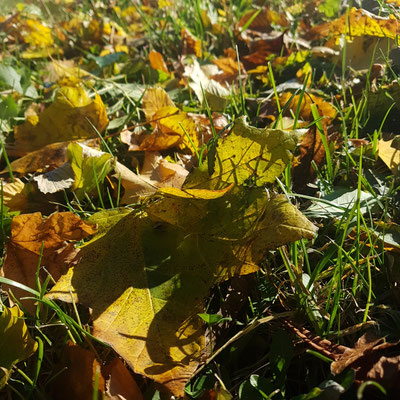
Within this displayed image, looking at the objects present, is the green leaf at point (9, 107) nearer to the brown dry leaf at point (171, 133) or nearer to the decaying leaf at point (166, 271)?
the brown dry leaf at point (171, 133)

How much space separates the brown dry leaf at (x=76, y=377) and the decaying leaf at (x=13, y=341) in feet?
0.27

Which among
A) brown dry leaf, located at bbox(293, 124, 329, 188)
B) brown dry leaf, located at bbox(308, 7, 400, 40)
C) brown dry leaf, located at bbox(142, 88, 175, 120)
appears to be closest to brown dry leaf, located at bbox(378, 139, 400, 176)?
brown dry leaf, located at bbox(293, 124, 329, 188)

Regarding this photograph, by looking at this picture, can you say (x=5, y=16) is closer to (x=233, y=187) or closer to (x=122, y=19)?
(x=122, y=19)

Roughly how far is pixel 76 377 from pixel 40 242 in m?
0.40

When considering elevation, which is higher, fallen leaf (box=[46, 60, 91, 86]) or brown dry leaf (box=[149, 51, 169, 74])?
fallen leaf (box=[46, 60, 91, 86])

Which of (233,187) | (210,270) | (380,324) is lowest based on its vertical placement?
(380,324)

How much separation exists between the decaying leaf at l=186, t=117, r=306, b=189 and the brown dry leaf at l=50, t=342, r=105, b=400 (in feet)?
1.41

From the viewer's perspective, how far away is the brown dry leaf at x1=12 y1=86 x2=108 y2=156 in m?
1.58

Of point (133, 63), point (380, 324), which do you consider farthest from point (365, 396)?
point (133, 63)

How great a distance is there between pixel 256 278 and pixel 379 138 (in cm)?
69

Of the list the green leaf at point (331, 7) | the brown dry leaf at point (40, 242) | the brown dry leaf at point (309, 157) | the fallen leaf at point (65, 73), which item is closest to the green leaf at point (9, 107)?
the fallen leaf at point (65, 73)

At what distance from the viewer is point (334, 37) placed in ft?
6.63

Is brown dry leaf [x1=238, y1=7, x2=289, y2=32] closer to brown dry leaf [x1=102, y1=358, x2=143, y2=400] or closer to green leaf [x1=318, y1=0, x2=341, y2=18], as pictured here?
green leaf [x1=318, y1=0, x2=341, y2=18]

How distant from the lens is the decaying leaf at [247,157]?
92 centimetres
